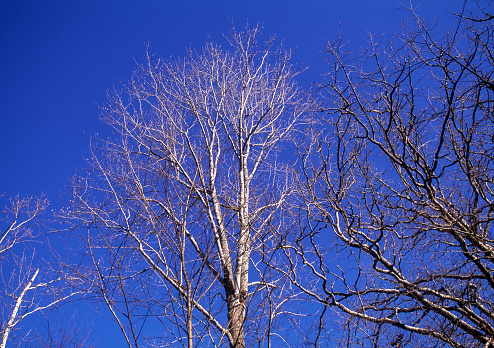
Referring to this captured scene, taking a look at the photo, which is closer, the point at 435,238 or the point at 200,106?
the point at 435,238

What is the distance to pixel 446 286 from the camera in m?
3.20

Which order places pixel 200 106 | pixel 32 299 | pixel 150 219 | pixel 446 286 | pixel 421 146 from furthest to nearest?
pixel 200 106, pixel 32 299, pixel 421 146, pixel 446 286, pixel 150 219

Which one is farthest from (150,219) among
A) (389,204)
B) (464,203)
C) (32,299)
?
(32,299)

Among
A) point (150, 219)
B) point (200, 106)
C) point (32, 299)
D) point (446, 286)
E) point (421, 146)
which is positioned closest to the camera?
point (150, 219)

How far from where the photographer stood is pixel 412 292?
3.05 metres

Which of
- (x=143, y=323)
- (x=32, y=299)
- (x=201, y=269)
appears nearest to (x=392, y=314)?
(x=201, y=269)

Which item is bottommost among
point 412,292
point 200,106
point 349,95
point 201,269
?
point 412,292

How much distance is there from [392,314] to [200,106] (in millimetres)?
5264

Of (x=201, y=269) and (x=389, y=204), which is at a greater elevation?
(x=389, y=204)

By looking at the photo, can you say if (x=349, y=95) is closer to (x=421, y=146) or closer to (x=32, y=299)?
(x=421, y=146)

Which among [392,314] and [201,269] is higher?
[201,269]

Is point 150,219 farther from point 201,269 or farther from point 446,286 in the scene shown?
point 446,286

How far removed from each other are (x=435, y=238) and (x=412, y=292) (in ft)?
1.75

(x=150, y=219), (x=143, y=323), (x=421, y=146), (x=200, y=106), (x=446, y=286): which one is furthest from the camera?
(x=200, y=106)
